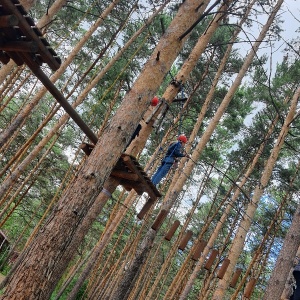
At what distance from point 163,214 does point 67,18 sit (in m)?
9.34

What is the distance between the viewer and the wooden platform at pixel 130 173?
5250 millimetres

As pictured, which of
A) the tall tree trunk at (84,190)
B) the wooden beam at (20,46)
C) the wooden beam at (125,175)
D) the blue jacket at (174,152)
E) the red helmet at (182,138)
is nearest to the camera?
the wooden beam at (20,46)

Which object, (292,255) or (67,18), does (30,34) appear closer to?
(292,255)

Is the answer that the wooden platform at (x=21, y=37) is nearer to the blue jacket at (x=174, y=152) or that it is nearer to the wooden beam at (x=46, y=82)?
the wooden beam at (x=46, y=82)

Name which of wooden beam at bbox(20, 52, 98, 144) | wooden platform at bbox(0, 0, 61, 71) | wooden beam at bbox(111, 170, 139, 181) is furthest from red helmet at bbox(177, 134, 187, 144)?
wooden platform at bbox(0, 0, 61, 71)

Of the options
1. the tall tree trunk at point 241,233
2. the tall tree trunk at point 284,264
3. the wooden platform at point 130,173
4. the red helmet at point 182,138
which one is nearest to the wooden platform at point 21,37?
the wooden platform at point 130,173

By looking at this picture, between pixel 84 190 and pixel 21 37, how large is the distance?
178cm

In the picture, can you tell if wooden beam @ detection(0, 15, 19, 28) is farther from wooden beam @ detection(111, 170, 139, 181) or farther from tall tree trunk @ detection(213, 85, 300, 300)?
tall tree trunk @ detection(213, 85, 300, 300)

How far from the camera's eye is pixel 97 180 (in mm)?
4184

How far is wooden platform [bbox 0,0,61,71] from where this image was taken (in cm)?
304

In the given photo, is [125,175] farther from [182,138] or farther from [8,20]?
[8,20]

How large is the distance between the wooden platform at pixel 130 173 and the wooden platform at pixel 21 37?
2.01 m

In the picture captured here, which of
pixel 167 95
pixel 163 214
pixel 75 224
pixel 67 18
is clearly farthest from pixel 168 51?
pixel 67 18

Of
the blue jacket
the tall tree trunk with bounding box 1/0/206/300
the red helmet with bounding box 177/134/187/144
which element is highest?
the red helmet with bounding box 177/134/187/144
